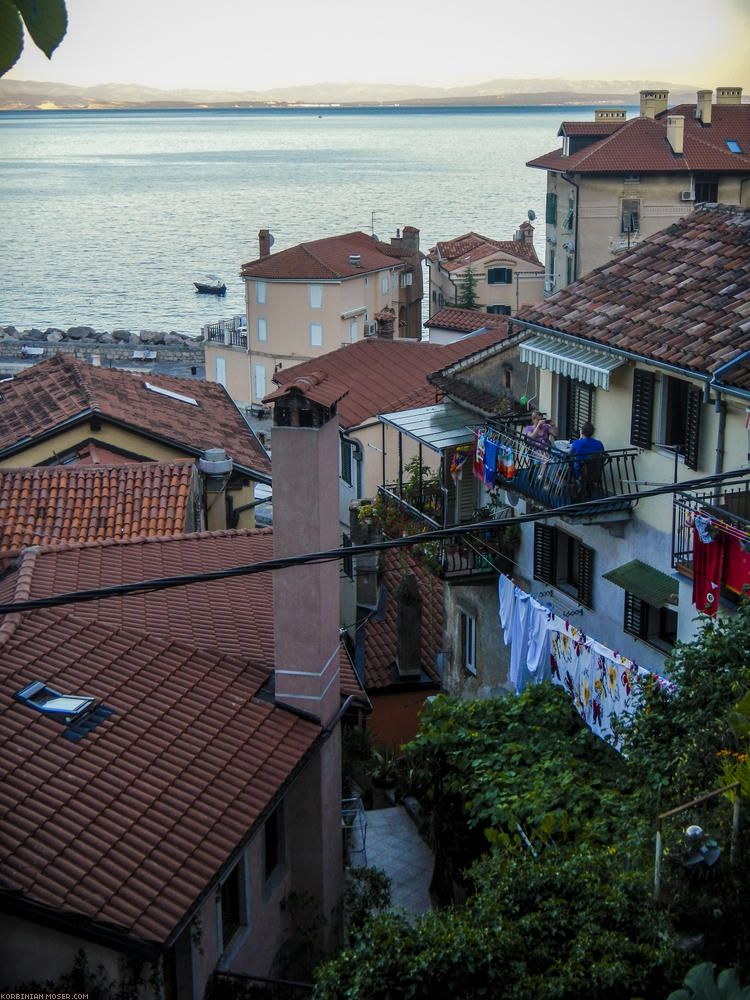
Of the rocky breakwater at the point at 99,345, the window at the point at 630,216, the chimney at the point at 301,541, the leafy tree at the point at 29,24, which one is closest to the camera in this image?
the leafy tree at the point at 29,24

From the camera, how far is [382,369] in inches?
1368

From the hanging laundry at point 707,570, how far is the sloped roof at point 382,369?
1809 cm

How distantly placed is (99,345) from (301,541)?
70263 millimetres

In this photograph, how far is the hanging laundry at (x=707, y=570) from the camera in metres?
12.5

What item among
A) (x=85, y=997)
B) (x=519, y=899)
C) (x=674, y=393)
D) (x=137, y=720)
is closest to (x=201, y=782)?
(x=137, y=720)

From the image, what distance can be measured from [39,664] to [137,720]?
1.34m

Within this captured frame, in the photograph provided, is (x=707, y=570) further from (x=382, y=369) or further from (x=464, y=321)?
(x=464, y=321)

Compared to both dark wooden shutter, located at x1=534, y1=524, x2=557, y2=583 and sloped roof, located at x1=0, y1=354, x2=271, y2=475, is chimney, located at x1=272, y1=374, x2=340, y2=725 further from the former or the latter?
sloped roof, located at x1=0, y1=354, x2=271, y2=475

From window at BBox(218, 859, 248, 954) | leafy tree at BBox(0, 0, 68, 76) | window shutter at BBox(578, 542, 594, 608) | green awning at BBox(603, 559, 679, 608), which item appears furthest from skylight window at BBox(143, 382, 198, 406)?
leafy tree at BBox(0, 0, 68, 76)

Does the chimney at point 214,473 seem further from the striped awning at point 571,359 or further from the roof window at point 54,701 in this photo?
the roof window at point 54,701

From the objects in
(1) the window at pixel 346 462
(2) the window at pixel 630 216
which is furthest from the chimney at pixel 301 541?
(2) the window at pixel 630 216

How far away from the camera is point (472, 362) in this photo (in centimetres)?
2114

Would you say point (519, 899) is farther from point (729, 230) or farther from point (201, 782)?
point (729, 230)

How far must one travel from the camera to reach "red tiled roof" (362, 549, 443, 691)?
22875 millimetres
